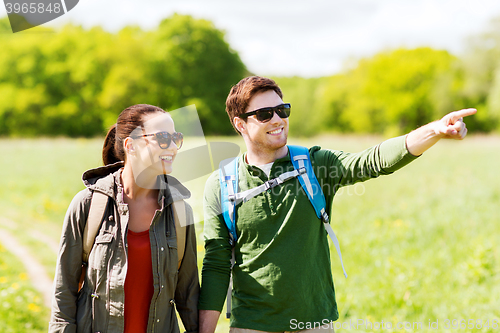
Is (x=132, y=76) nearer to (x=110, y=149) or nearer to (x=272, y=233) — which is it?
(x=110, y=149)

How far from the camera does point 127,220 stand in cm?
250

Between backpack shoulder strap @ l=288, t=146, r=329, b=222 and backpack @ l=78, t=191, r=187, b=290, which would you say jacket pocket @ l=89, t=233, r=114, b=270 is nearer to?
backpack @ l=78, t=191, r=187, b=290

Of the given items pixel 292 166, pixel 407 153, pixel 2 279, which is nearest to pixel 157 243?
pixel 292 166

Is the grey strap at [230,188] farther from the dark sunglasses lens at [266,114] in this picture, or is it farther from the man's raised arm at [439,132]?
the man's raised arm at [439,132]

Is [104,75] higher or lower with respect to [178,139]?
higher

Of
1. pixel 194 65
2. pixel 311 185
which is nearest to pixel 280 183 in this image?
pixel 311 185

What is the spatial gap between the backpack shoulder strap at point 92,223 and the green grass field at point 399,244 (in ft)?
2.40

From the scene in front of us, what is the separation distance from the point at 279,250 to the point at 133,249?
949 millimetres

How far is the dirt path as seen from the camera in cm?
618

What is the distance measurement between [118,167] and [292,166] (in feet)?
4.13

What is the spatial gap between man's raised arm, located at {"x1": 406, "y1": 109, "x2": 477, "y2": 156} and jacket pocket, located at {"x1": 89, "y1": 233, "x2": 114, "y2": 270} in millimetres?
1922

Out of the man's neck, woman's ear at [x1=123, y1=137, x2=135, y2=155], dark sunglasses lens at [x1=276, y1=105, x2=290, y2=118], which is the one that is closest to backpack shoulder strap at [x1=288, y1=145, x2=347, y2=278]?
the man's neck

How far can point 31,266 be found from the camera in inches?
276

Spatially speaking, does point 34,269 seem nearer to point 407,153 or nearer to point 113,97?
point 407,153
